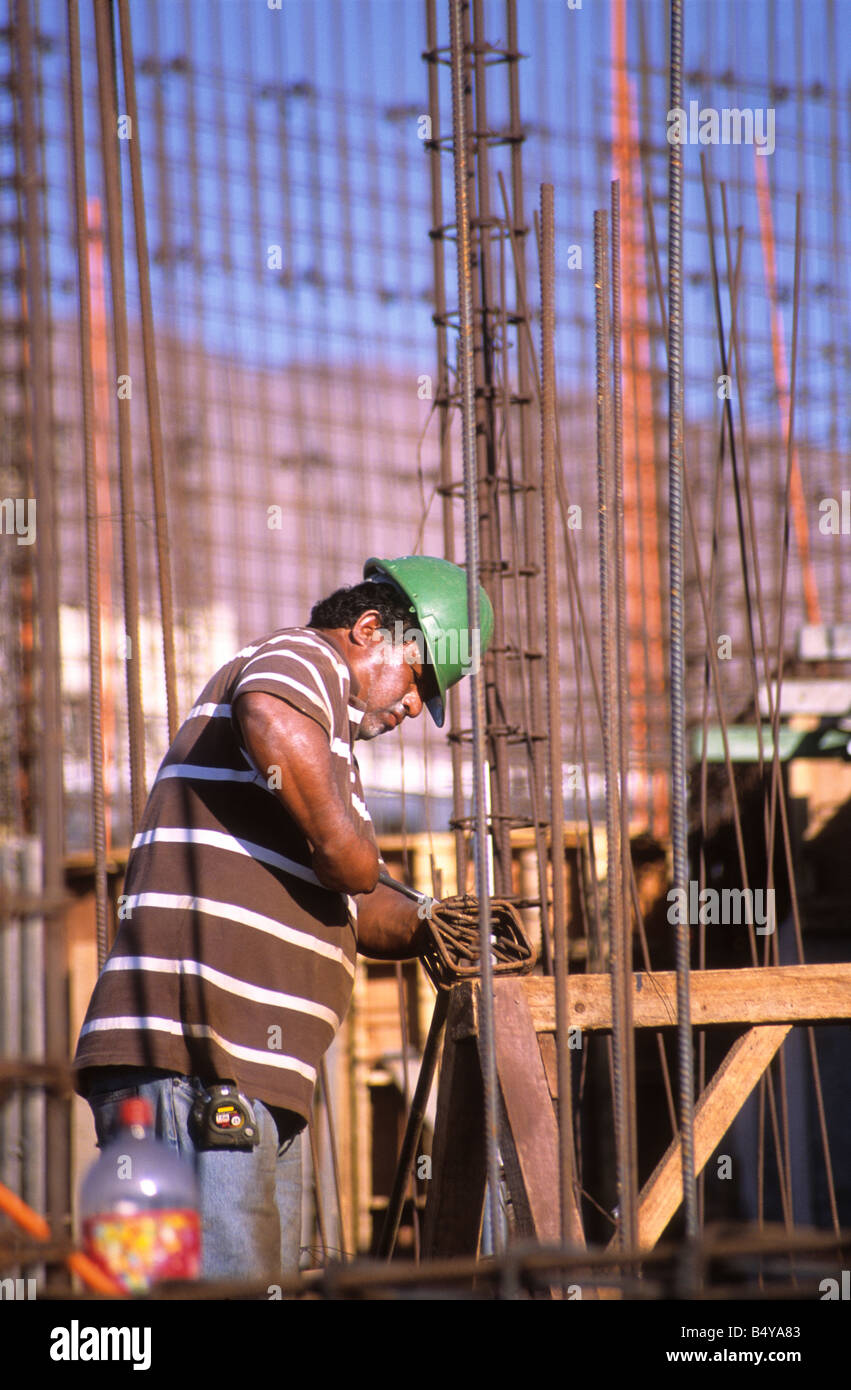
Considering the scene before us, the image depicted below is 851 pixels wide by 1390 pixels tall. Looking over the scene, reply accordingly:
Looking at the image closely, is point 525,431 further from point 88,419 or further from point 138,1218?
point 138,1218

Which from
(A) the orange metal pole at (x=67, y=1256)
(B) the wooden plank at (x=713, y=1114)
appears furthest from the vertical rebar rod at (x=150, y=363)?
(A) the orange metal pole at (x=67, y=1256)

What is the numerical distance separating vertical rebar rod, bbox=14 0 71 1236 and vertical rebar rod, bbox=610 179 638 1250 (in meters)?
0.91

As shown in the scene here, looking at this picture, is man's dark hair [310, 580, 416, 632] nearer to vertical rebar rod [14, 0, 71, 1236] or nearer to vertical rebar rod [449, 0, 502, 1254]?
vertical rebar rod [449, 0, 502, 1254]

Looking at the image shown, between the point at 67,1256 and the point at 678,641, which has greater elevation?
the point at 678,641

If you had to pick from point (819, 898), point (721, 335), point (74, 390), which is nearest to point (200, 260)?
point (74, 390)

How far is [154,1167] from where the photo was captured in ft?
6.32

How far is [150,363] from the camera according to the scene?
3523mm

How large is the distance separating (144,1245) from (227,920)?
0.89 m

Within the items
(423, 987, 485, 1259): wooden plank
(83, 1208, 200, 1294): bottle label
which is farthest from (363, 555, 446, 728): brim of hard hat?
(83, 1208, 200, 1294): bottle label

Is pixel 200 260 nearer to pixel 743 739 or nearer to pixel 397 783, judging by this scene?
pixel 397 783

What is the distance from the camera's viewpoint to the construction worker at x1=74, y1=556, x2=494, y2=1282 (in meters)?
2.52

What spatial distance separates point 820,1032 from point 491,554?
3741 millimetres

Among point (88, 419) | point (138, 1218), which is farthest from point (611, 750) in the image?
point (88, 419)

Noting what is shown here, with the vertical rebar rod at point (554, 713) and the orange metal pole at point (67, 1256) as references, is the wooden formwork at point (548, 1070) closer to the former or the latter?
the vertical rebar rod at point (554, 713)
